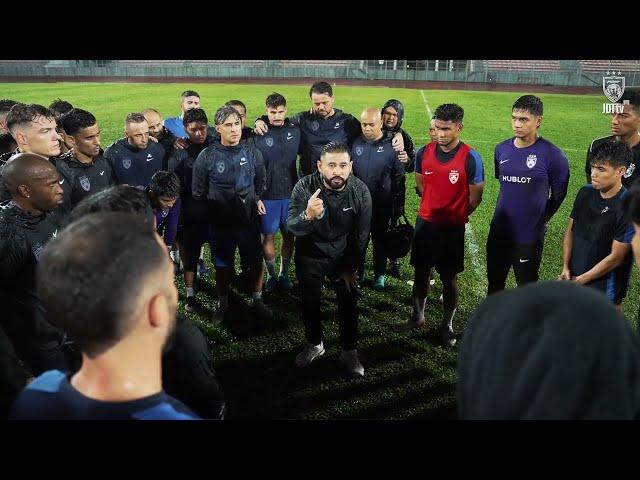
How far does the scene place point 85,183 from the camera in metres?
4.36

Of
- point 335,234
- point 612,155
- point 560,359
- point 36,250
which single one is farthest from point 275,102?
point 560,359

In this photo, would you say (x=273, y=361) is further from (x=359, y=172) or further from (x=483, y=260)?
(x=483, y=260)

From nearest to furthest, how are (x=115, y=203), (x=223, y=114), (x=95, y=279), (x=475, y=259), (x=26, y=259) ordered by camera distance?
(x=95, y=279) → (x=115, y=203) → (x=26, y=259) → (x=223, y=114) → (x=475, y=259)

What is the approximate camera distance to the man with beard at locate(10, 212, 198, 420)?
1.20 metres

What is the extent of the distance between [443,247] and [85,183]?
344 cm

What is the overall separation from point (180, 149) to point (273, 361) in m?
2.51

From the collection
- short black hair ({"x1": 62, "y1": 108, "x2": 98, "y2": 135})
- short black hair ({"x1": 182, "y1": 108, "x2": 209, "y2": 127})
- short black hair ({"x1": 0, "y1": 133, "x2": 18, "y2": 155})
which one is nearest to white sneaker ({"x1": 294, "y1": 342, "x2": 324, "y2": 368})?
short black hair ({"x1": 182, "y1": 108, "x2": 209, "y2": 127})

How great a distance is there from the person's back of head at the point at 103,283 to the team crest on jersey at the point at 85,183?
11.3ft

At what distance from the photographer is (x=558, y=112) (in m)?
21.4

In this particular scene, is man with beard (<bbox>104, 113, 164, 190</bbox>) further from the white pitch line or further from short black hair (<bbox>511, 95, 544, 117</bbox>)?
the white pitch line

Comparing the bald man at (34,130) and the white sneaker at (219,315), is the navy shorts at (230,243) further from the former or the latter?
the bald man at (34,130)

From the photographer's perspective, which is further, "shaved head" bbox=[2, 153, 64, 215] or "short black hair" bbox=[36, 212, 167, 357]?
"shaved head" bbox=[2, 153, 64, 215]

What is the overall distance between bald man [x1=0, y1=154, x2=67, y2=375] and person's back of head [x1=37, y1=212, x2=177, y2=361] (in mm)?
1943

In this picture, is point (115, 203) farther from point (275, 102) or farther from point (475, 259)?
point (475, 259)
